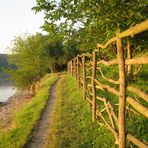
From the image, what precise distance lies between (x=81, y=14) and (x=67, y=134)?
5611 mm

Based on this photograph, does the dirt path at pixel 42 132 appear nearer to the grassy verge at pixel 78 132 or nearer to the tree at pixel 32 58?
the grassy verge at pixel 78 132

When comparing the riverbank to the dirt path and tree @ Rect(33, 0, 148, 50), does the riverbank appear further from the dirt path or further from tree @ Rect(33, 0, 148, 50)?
tree @ Rect(33, 0, 148, 50)

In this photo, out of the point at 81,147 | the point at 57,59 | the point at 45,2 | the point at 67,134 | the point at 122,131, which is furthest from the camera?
the point at 57,59

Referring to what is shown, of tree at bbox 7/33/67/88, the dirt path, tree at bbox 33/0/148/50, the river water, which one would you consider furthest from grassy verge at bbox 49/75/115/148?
the river water

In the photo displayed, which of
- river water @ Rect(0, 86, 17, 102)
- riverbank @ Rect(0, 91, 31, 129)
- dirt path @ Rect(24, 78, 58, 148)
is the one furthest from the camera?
river water @ Rect(0, 86, 17, 102)

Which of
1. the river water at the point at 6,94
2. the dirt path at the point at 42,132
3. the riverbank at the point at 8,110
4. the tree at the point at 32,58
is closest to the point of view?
the dirt path at the point at 42,132

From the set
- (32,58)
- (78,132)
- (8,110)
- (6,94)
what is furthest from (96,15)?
(6,94)

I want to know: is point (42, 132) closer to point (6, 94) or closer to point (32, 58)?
point (32, 58)

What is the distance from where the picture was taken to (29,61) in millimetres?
46969

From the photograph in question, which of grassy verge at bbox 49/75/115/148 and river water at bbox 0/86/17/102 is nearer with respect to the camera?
grassy verge at bbox 49/75/115/148

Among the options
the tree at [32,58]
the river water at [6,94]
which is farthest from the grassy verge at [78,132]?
the river water at [6,94]

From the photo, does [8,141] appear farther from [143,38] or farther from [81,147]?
[143,38]

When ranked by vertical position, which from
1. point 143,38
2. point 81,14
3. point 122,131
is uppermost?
point 81,14

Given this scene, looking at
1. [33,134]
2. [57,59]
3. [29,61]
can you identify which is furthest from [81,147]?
[57,59]
